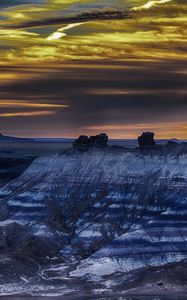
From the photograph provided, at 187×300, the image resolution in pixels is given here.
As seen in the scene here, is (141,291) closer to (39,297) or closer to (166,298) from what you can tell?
(166,298)

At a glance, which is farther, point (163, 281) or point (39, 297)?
point (163, 281)

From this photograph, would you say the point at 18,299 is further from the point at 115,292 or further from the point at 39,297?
the point at 115,292

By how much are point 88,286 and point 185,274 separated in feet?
70.6

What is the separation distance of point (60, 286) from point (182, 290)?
1041 inches

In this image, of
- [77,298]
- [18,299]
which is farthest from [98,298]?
[18,299]

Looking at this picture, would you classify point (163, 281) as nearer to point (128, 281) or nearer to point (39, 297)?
point (128, 281)

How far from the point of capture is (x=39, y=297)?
7264 inches

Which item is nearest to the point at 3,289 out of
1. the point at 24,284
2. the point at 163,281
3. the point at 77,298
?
the point at 24,284

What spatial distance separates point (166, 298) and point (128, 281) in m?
18.6

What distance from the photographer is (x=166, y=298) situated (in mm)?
181000

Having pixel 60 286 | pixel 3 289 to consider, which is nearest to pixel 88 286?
pixel 60 286

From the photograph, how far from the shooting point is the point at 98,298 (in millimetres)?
182250

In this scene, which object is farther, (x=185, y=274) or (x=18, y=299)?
(x=185, y=274)

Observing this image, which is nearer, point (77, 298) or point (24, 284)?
point (77, 298)
